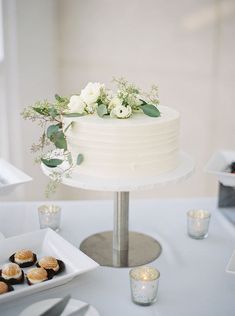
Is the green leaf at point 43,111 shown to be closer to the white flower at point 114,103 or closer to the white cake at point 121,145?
the white cake at point 121,145

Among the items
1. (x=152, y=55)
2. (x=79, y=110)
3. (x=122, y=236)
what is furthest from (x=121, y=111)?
(x=152, y=55)

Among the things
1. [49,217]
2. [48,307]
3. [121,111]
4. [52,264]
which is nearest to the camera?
[48,307]

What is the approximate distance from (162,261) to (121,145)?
1.22 ft

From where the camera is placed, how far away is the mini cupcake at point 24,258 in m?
1.30

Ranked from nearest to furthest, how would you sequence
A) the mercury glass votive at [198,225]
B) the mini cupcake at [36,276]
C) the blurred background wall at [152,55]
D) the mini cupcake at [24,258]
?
1. the mini cupcake at [36,276]
2. the mini cupcake at [24,258]
3. the mercury glass votive at [198,225]
4. the blurred background wall at [152,55]

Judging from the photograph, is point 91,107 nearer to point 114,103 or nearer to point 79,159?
point 114,103

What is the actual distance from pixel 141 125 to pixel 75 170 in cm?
23

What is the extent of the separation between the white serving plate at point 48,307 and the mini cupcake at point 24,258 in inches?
7.7

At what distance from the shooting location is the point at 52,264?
1257 millimetres

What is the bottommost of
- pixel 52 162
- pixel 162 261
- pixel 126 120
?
pixel 162 261

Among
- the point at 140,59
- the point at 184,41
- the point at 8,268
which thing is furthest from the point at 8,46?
the point at 8,268

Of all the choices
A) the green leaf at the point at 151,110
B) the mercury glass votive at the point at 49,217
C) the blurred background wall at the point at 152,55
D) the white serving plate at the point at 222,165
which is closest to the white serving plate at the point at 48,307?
the mercury glass votive at the point at 49,217

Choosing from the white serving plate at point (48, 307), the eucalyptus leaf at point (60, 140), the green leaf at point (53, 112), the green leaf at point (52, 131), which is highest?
the green leaf at point (53, 112)

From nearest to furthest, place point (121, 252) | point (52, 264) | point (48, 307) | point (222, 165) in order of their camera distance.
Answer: point (48, 307), point (52, 264), point (121, 252), point (222, 165)
